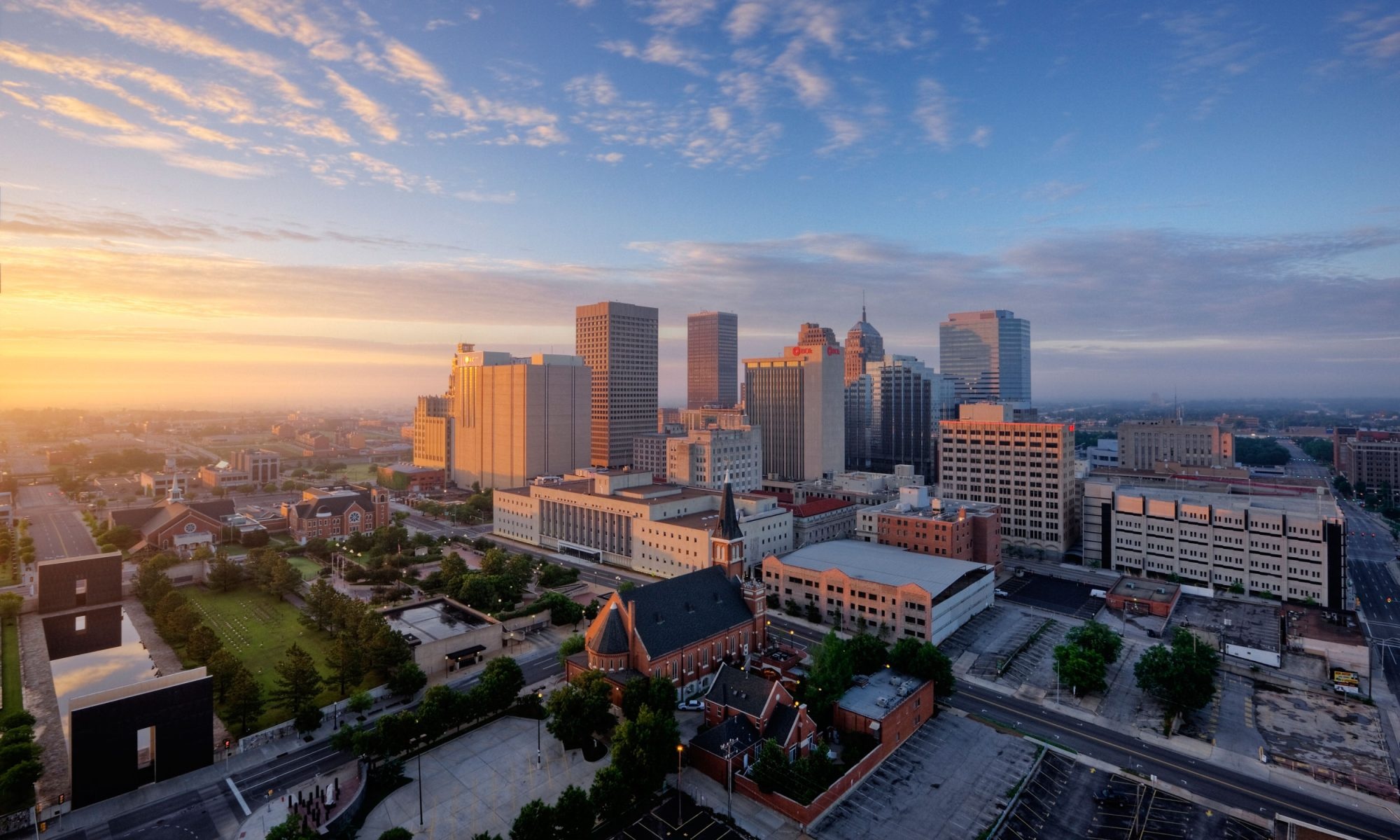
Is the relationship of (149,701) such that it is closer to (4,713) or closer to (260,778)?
(260,778)

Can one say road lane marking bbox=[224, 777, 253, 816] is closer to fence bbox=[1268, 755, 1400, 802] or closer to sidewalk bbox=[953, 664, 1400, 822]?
sidewalk bbox=[953, 664, 1400, 822]

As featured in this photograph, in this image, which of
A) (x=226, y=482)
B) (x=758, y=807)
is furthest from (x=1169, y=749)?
(x=226, y=482)

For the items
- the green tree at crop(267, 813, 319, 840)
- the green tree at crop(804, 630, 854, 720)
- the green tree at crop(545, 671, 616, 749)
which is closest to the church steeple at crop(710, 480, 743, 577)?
the green tree at crop(804, 630, 854, 720)

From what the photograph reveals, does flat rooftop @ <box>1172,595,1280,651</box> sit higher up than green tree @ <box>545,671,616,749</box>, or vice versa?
green tree @ <box>545,671,616,749</box>

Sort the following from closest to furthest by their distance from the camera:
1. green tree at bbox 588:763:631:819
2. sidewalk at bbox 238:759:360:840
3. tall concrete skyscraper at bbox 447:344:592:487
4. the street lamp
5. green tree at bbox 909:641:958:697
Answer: green tree at bbox 588:763:631:819 → sidewalk at bbox 238:759:360:840 → the street lamp → green tree at bbox 909:641:958:697 → tall concrete skyscraper at bbox 447:344:592:487

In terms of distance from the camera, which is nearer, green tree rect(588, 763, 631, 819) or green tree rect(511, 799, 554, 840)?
green tree rect(511, 799, 554, 840)

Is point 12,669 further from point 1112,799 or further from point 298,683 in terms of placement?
point 1112,799
